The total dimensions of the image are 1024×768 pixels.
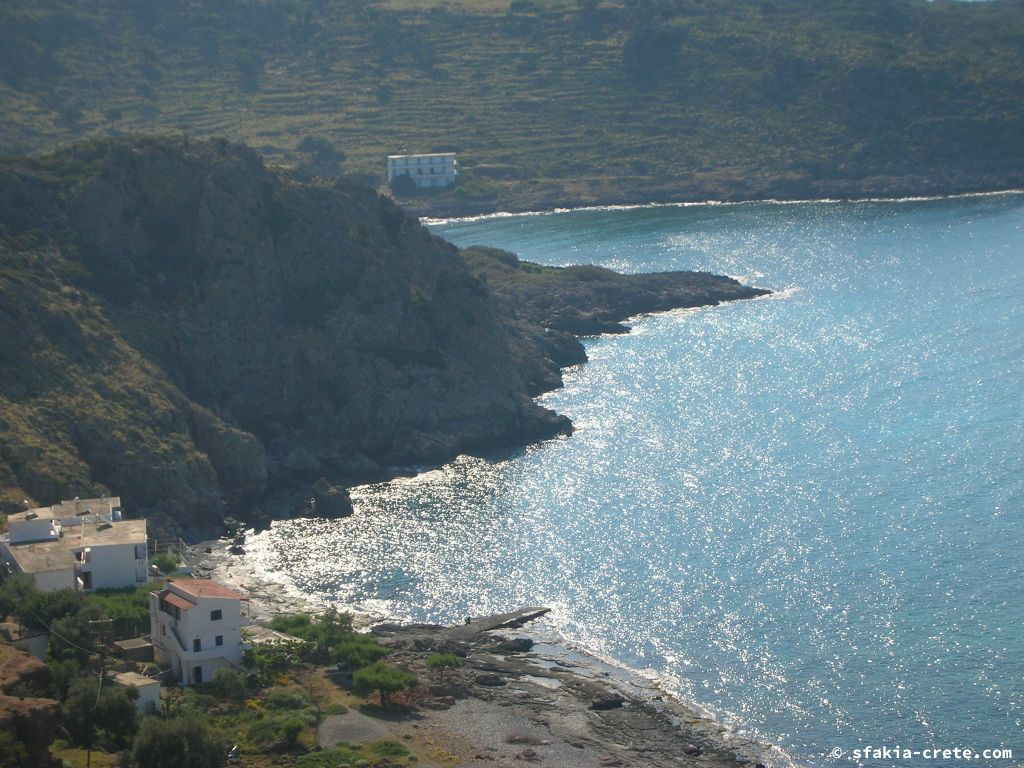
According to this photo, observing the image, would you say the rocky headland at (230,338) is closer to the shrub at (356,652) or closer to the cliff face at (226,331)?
the cliff face at (226,331)

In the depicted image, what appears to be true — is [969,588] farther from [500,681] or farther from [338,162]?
[338,162]

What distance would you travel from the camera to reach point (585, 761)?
53.3 metres

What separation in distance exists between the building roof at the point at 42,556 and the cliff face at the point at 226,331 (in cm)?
1370

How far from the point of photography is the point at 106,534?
64125 millimetres

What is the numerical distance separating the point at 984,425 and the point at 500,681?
43.2 meters

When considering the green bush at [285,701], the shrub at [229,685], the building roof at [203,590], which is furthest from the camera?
the building roof at [203,590]

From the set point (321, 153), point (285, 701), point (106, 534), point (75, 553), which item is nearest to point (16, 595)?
point (75, 553)

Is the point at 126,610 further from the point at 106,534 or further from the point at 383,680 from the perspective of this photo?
the point at 383,680

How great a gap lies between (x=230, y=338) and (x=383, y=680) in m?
40.3

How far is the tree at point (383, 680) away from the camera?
56.5 meters

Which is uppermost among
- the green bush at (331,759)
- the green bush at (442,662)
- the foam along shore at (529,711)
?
the green bush at (331,759)

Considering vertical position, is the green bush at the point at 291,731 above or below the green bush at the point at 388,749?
above

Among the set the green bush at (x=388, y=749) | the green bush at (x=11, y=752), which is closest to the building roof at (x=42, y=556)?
the green bush at (x=388, y=749)

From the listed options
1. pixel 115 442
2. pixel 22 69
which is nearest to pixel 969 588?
pixel 115 442
